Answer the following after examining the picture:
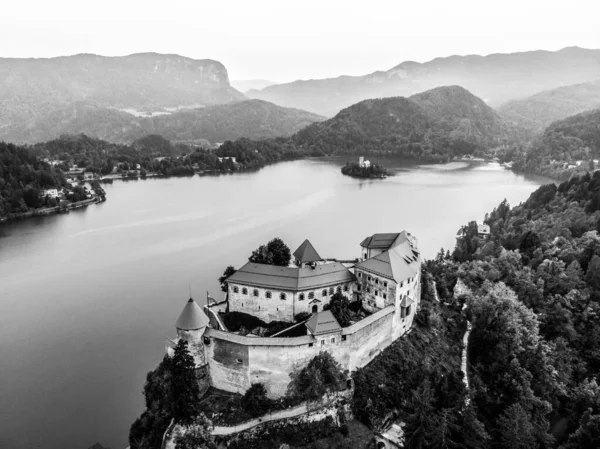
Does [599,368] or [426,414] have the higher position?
[426,414]

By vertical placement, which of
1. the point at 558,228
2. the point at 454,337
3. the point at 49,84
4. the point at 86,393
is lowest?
the point at 86,393

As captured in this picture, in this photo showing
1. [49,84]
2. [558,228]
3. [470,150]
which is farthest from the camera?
[49,84]

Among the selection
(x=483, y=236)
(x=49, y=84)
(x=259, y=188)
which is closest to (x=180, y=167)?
(x=259, y=188)

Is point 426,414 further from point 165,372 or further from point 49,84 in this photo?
point 49,84

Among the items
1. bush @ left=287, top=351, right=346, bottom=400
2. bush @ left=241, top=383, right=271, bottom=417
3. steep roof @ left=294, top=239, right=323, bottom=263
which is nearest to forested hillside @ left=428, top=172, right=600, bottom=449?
bush @ left=287, top=351, right=346, bottom=400

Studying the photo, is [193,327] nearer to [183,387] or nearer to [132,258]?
[183,387]

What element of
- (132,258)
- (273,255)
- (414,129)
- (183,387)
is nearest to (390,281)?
(273,255)

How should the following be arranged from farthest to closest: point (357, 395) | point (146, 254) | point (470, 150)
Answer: point (470, 150)
point (146, 254)
point (357, 395)
